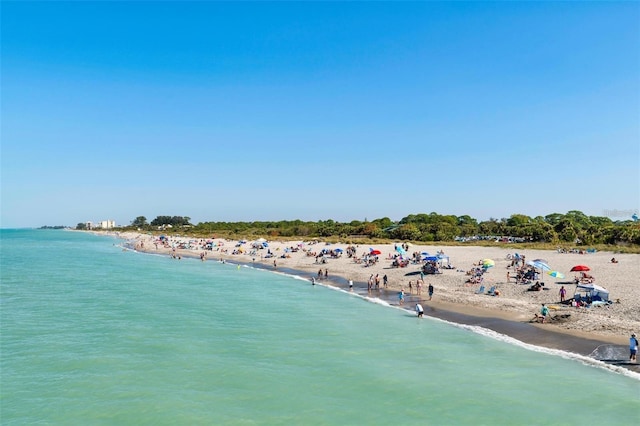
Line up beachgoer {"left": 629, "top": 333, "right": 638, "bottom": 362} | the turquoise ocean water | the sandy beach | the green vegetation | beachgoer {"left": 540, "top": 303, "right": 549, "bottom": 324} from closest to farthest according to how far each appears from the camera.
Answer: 1. the turquoise ocean water
2. beachgoer {"left": 629, "top": 333, "right": 638, "bottom": 362}
3. the sandy beach
4. beachgoer {"left": 540, "top": 303, "right": 549, "bottom": 324}
5. the green vegetation

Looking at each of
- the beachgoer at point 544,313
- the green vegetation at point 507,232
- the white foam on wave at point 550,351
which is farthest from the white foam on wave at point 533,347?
the green vegetation at point 507,232

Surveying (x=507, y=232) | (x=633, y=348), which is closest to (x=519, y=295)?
(x=633, y=348)

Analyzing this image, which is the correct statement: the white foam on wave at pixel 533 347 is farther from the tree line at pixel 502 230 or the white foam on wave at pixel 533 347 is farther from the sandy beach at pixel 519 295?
the tree line at pixel 502 230

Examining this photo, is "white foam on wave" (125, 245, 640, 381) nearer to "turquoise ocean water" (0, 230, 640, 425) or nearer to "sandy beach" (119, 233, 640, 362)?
"turquoise ocean water" (0, 230, 640, 425)

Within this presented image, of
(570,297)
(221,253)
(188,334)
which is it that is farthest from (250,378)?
(221,253)

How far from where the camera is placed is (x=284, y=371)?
56.8 ft

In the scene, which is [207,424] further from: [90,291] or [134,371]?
[90,291]

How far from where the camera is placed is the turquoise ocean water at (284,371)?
13.9 meters

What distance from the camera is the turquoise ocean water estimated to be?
45.6 ft

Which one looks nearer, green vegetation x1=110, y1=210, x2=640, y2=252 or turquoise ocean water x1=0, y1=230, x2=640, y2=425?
turquoise ocean water x1=0, y1=230, x2=640, y2=425

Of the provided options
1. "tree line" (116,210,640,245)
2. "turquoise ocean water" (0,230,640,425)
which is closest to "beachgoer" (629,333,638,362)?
"turquoise ocean water" (0,230,640,425)

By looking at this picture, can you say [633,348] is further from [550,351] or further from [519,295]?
[519,295]

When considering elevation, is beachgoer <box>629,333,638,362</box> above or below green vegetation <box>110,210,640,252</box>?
A: below

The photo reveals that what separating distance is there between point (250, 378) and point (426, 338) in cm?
Answer: 946
